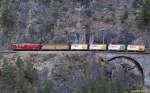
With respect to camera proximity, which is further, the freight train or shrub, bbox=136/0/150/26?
shrub, bbox=136/0/150/26

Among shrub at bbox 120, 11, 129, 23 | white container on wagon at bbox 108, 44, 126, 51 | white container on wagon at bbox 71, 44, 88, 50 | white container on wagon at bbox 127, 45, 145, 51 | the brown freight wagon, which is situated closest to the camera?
white container on wagon at bbox 127, 45, 145, 51

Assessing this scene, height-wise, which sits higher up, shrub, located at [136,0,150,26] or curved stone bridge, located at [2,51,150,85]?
shrub, located at [136,0,150,26]

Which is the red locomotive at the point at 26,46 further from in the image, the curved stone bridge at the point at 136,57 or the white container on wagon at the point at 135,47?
the white container on wagon at the point at 135,47

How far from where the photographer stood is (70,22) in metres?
127

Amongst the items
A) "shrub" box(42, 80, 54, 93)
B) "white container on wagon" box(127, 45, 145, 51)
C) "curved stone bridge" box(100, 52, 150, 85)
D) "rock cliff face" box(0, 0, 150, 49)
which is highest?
"rock cliff face" box(0, 0, 150, 49)

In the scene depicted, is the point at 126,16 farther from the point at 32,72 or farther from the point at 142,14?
the point at 32,72

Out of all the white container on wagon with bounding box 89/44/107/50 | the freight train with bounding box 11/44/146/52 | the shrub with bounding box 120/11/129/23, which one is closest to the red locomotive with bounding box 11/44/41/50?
the freight train with bounding box 11/44/146/52

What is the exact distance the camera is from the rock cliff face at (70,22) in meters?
123

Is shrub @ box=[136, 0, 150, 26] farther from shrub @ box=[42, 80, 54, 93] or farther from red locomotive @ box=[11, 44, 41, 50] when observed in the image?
shrub @ box=[42, 80, 54, 93]

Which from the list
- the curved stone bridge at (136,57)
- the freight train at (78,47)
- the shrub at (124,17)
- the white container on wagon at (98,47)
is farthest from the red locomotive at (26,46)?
the shrub at (124,17)

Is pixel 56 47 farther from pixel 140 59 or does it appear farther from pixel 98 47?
pixel 140 59

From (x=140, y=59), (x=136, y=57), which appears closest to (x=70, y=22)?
(x=136, y=57)

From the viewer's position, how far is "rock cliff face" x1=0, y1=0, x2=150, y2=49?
403ft

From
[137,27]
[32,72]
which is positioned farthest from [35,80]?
[137,27]
